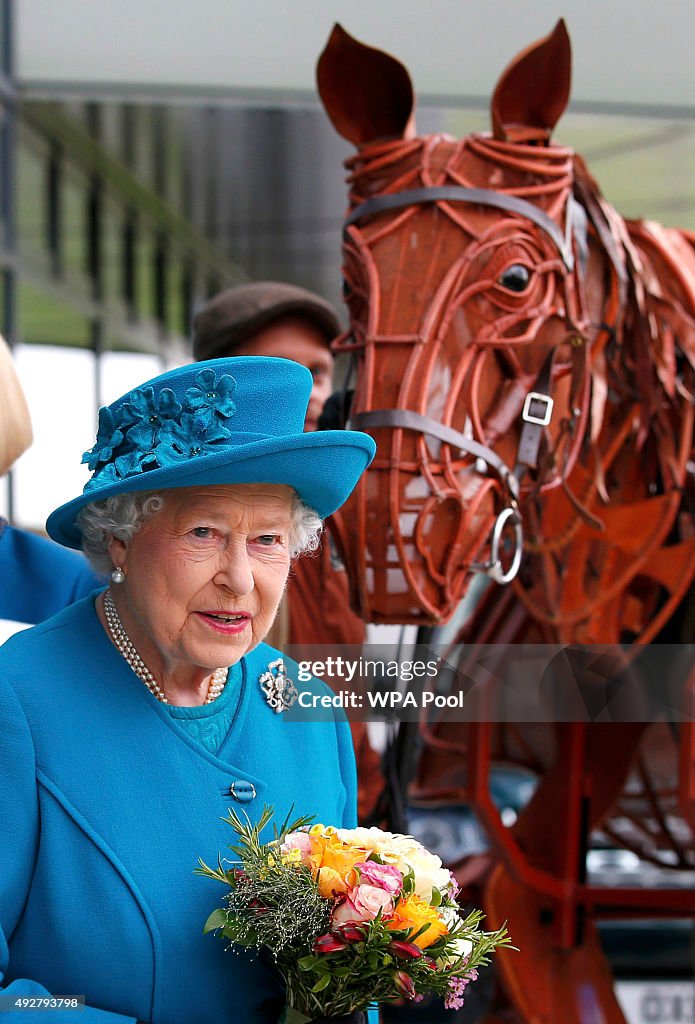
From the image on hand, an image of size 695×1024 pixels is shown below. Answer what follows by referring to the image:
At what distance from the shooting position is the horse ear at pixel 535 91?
1.77m

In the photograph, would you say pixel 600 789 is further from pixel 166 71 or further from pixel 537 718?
pixel 166 71

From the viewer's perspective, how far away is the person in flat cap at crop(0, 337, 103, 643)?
1.61 meters

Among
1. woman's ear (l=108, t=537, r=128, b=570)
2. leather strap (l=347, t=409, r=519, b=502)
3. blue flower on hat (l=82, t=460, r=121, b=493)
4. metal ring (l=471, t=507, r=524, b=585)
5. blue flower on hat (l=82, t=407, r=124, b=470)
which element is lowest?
metal ring (l=471, t=507, r=524, b=585)

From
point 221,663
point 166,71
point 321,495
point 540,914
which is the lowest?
point 540,914

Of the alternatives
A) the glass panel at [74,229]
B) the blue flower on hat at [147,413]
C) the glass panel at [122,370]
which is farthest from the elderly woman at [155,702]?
the glass panel at [74,229]

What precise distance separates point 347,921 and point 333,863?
56 millimetres

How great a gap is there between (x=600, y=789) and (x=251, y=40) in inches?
72.8

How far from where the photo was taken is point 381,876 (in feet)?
3.39

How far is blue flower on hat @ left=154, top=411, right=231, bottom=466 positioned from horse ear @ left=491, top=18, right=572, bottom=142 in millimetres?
902

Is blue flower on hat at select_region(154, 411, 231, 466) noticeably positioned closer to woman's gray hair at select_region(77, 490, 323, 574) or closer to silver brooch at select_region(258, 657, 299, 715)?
woman's gray hair at select_region(77, 490, 323, 574)

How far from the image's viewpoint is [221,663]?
1188mm

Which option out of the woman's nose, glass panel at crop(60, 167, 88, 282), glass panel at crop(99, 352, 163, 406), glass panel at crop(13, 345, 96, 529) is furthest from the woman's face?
glass panel at crop(60, 167, 88, 282)

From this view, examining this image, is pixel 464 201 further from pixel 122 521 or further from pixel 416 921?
pixel 416 921

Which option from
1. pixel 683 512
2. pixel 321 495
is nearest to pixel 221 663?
pixel 321 495
